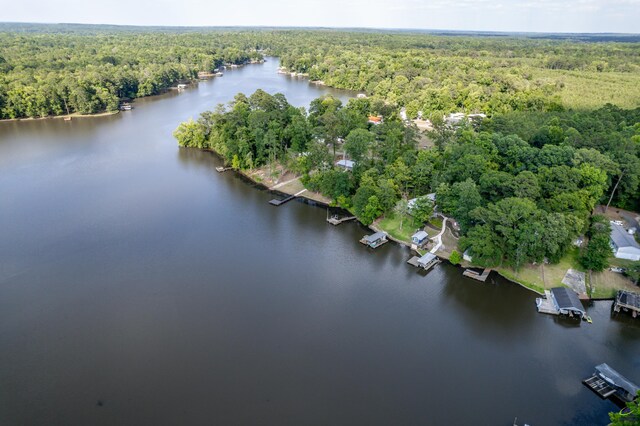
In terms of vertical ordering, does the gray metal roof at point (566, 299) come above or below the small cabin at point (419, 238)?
below

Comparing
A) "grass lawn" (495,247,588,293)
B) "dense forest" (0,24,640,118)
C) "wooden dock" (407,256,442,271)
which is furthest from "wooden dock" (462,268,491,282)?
"dense forest" (0,24,640,118)

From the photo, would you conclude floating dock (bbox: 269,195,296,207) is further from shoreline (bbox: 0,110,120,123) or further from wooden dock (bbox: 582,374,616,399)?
shoreline (bbox: 0,110,120,123)

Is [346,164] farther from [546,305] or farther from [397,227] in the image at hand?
[546,305]

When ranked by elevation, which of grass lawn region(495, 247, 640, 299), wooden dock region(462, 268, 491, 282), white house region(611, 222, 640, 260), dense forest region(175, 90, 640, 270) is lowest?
wooden dock region(462, 268, 491, 282)

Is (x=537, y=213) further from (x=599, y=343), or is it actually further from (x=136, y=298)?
(x=136, y=298)

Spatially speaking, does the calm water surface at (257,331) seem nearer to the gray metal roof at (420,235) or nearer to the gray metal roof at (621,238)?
the gray metal roof at (420,235)

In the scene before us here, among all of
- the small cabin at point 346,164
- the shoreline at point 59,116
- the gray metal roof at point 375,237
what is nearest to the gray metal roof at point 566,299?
the gray metal roof at point 375,237
